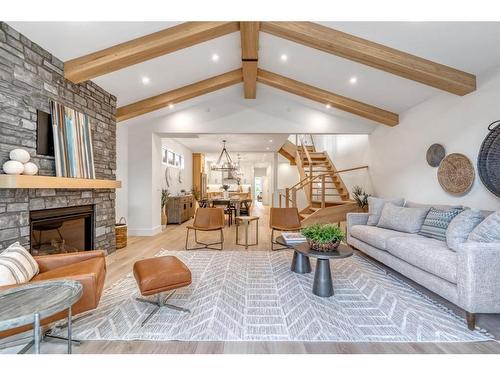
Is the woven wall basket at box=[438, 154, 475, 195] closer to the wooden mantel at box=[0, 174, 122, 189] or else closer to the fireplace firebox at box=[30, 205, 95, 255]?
the wooden mantel at box=[0, 174, 122, 189]

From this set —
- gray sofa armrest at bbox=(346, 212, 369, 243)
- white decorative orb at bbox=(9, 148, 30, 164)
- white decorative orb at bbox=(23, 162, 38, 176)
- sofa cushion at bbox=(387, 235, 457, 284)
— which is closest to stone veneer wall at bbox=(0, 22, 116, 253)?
white decorative orb at bbox=(9, 148, 30, 164)

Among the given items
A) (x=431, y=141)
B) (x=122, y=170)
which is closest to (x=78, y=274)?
(x=122, y=170)

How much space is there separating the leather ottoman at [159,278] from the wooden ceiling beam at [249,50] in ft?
10.4

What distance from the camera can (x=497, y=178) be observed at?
296cm

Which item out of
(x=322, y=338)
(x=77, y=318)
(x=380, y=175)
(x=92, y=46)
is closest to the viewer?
(x=322, y=338)

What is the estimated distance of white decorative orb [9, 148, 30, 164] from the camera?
8.07 feet

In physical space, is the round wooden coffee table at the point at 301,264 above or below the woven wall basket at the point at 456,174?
below

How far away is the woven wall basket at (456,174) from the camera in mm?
3389

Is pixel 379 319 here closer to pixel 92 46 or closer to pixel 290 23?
pixel 290 23

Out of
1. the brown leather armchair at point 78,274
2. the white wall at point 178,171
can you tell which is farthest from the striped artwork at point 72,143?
the white wall at point 178,171

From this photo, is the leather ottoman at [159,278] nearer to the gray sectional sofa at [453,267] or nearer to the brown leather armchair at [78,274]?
the brown leather armchair at [78,274]

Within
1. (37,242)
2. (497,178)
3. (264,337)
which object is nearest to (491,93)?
(497,178)

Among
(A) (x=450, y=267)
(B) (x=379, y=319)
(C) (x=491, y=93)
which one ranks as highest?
(C) (x=491, y=93)

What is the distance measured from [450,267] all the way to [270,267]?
7.04ft
